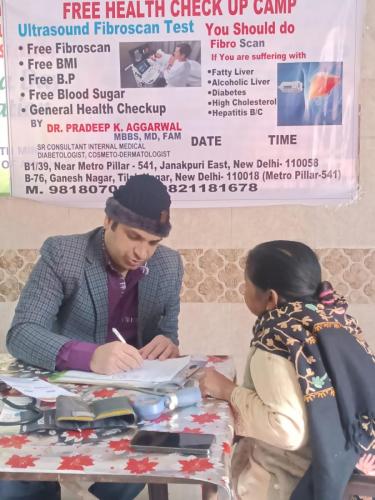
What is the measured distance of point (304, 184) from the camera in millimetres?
2910

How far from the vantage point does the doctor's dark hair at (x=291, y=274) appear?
58.0 inches

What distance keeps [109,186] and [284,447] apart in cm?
187

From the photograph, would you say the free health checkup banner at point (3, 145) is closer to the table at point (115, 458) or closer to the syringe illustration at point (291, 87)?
the syringe illustration at point (291, 87)

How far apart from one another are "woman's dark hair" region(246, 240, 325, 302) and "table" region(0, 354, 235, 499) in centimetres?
33

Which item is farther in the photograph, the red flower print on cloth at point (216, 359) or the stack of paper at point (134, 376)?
the red flower print on cloth at point (216, 359)

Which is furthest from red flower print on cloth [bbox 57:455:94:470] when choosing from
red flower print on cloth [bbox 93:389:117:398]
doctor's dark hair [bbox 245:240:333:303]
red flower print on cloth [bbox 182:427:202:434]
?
doctor's dark hair [bbox 245:240:333:303]

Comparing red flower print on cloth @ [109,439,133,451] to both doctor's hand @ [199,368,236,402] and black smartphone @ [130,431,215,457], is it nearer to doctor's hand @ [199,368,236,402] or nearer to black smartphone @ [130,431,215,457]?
black smartphone @ [130,431,215,457]

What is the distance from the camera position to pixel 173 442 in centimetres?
122

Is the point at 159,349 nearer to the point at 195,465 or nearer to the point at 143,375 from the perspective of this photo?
the point at 143,375

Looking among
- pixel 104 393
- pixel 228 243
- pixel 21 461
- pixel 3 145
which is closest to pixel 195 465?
pixel 21 461

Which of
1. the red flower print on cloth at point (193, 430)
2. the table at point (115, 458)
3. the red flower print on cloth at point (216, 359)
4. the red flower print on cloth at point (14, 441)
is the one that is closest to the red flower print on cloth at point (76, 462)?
the table at point (115, 458)

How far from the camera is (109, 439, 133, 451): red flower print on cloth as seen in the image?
121 cm

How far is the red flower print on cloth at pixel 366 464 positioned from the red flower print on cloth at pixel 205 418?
331 mm

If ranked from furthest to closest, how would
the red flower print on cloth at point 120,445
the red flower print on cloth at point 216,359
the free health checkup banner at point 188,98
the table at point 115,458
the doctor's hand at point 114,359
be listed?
the free health checkup banner at point 188,98 < the red flower print on cloth at point 216,359 < the doctor's hand at point 114,359 < the red flower print on cloth at point 120,445 < the table at point 115,458
